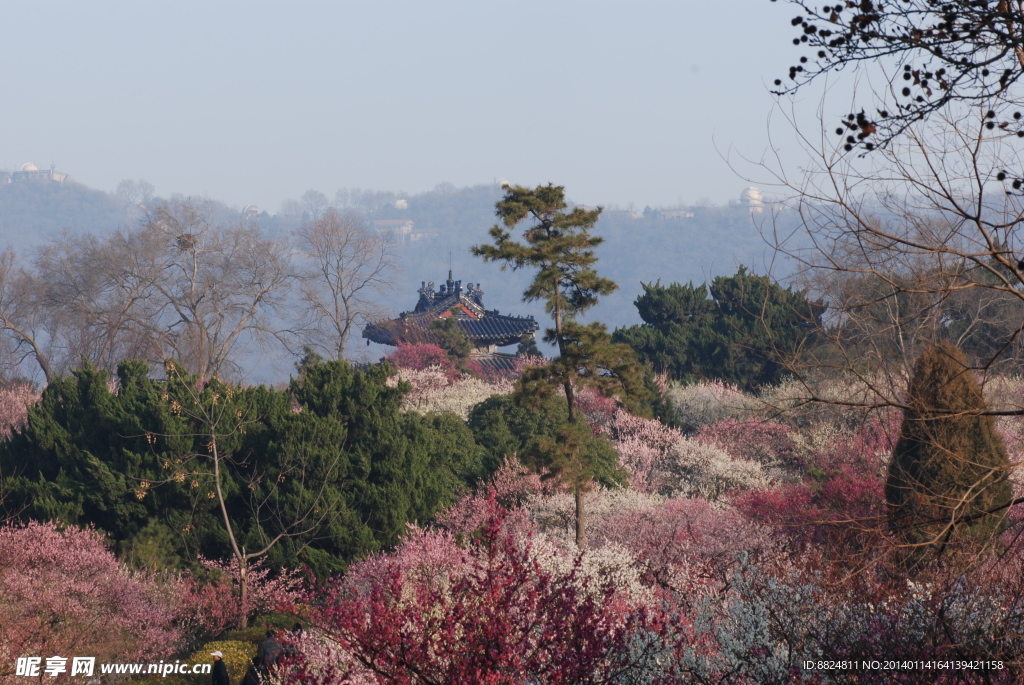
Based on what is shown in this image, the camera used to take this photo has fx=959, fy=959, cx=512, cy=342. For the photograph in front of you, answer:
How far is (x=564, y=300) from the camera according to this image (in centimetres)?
1606

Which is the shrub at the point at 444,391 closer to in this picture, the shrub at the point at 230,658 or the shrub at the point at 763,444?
the shrub at the point at 763,444

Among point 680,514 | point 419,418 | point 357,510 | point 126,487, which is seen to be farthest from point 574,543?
point 126,487

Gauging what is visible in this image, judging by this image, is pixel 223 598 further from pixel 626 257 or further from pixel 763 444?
pixel 626 257

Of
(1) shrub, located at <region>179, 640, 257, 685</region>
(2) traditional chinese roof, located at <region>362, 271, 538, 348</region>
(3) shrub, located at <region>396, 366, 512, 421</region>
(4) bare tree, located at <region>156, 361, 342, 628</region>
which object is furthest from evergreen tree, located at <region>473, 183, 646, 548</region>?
(2) traditional chinese roof, located at <region>362, 271, 538, 348</region>

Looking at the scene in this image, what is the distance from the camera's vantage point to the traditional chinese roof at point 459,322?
40.2m

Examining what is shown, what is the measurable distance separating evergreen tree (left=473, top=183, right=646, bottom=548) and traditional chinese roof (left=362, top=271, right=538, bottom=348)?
75.7ft

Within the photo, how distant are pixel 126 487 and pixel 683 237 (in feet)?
569

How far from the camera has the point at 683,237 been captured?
18412 centimetres

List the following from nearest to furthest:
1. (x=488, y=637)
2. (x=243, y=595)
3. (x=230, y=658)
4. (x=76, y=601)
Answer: (x=488, y=637)
(x=230, y=658)
(x=76, y=601)
(x=243, y=595)

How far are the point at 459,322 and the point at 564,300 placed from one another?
85.7 ft

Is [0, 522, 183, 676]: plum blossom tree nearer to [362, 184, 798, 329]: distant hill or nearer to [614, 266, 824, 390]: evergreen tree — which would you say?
[614, 266, 824, 390]: evergreen tree

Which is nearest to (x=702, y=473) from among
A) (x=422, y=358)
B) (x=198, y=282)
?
(x=422, y=358)

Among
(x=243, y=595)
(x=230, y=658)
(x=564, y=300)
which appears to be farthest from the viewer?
(x=564, y=300)

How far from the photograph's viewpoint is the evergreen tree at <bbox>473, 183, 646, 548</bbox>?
51.2 ft
